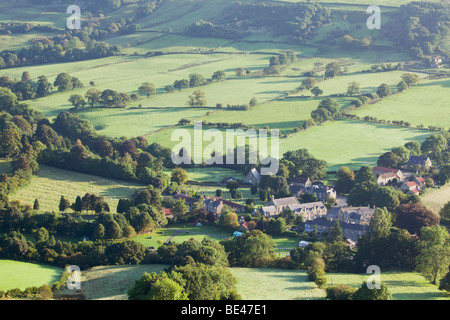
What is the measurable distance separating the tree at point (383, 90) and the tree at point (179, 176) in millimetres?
56059

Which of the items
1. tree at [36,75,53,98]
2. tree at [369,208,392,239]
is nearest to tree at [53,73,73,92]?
tree at [36,75,53,98]

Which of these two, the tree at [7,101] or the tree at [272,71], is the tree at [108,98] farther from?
the tree at [272,71]

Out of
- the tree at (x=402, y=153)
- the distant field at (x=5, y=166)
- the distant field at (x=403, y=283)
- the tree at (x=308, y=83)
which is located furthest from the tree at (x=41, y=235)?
the tree at (x=308, y=83)

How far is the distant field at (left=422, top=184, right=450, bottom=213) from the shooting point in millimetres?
72375

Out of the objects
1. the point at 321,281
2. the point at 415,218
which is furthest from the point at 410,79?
the point at 321,281

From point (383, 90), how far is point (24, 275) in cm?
8727

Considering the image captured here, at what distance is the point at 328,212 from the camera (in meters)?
70.8

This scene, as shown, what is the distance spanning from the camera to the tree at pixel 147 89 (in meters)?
126

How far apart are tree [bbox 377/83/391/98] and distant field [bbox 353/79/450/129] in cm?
121

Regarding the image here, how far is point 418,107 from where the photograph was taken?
11631 cm

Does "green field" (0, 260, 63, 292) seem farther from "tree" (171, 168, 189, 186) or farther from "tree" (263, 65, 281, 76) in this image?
"tree" (263, 65, 281, 76)

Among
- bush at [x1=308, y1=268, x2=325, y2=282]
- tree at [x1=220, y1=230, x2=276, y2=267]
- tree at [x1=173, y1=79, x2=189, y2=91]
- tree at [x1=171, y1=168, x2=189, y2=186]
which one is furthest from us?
tree at [x1=173, y1=79, x2=189, y2=91]

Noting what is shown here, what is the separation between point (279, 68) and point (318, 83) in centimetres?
1727
